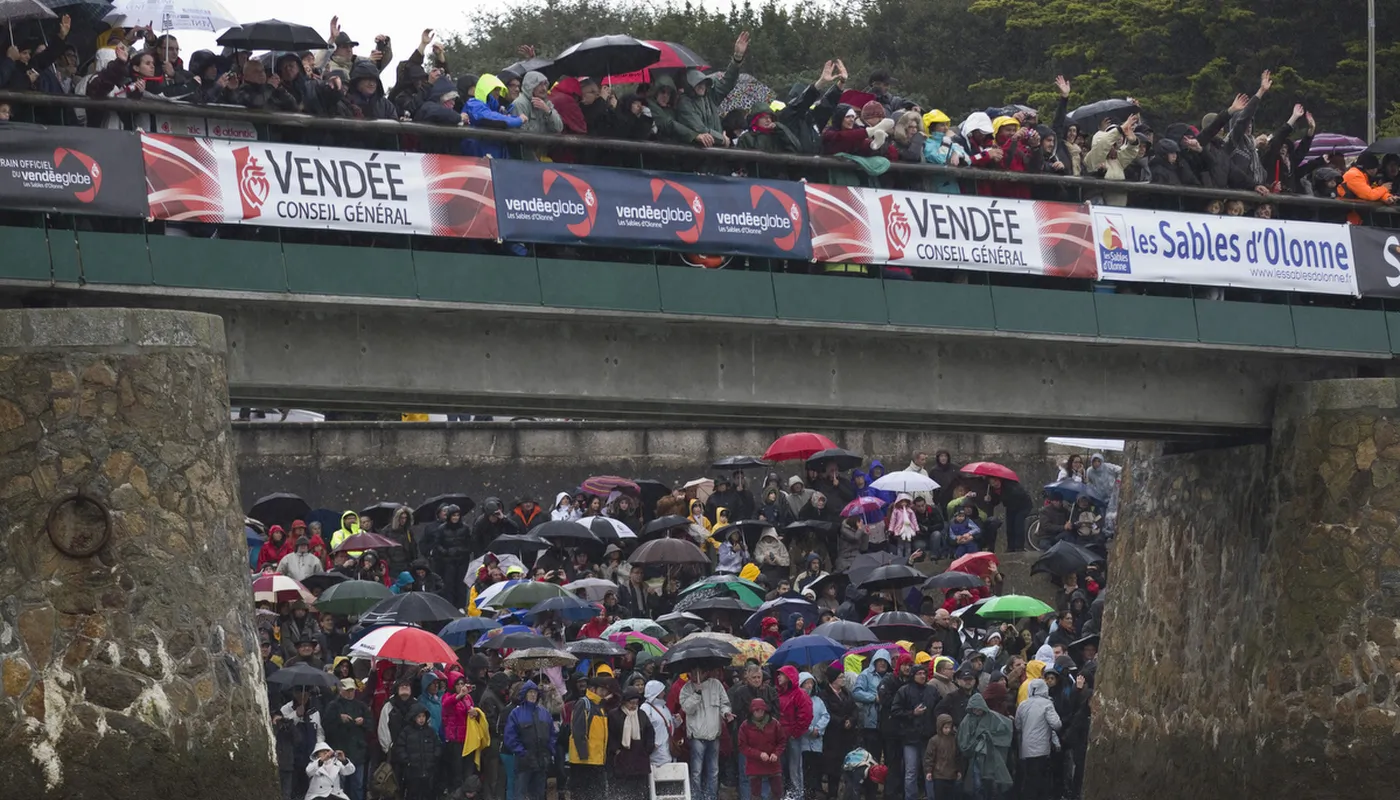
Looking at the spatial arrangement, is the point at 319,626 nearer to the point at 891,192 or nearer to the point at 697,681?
the point at 697,681

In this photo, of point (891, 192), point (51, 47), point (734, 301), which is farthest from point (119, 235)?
point (891, 192)

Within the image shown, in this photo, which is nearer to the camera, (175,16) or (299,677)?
(175,16)

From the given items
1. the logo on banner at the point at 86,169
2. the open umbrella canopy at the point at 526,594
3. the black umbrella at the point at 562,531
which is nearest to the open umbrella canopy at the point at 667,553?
the black umbrella at the point at 562,531

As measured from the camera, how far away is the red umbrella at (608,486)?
119ft

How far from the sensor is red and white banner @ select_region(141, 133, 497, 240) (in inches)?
843

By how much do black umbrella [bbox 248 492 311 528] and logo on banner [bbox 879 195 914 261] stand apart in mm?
14663

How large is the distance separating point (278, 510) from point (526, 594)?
30.3 ft

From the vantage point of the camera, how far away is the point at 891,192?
81.1ft

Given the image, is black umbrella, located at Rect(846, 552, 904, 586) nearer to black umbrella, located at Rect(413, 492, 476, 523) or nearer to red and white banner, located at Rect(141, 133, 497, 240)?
black umbrella, located at Rect(413, 492, 476, 523)

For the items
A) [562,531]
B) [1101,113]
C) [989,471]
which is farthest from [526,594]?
[989,471]

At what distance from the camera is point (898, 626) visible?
28.5 meters

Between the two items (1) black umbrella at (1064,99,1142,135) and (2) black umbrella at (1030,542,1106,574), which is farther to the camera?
(2) black umbrella at (1030,542,1106,574)

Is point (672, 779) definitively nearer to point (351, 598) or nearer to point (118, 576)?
point (351, 598)

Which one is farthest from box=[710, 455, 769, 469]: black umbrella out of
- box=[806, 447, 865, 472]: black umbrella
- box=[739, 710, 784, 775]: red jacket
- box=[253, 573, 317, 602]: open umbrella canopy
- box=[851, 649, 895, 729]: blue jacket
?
box=[739, 710, 784, 775]: red jacket
